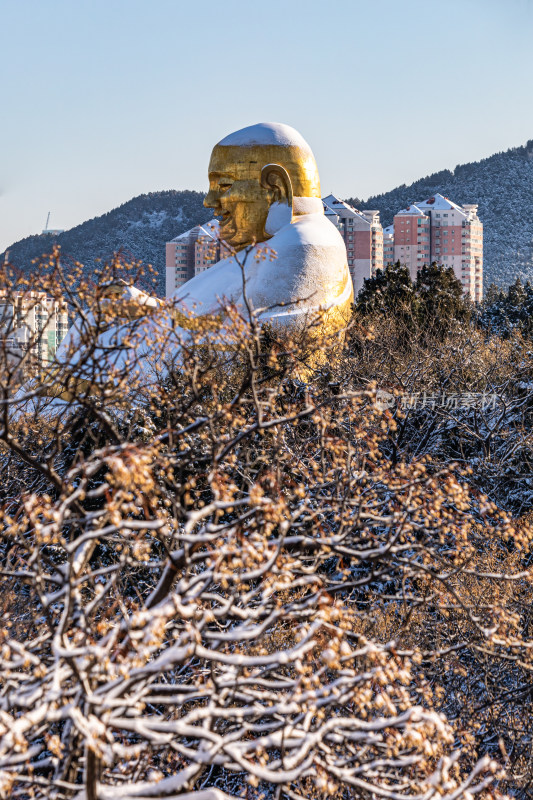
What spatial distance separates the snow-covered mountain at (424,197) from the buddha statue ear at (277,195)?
190ft

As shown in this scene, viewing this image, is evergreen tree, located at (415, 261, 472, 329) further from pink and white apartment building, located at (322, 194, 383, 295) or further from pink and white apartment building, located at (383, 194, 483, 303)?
pink and white apartment building, located at (383, 194, 483, 303)

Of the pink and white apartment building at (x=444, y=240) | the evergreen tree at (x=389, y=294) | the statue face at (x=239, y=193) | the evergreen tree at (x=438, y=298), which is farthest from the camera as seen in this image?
the pink and white apartment building at (x=444, y=240)

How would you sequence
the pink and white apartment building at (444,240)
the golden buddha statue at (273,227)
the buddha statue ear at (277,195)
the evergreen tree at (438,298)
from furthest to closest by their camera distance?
1. the pink and white apartment building at (444,240)
2. the evergreen tree at (438,298)
3. the buddha statue ear at (277,195)
4. the golden buddha statue at (273,227)

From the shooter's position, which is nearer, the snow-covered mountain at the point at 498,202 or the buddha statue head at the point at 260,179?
the buddha statue head at the point at 260,179

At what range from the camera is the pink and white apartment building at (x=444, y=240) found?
250 ft

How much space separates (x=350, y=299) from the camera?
21219 millimetres

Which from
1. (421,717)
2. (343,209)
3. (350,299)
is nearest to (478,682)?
(421,717)

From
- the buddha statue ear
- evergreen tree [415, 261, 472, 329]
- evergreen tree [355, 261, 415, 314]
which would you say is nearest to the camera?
the buddha statue ear

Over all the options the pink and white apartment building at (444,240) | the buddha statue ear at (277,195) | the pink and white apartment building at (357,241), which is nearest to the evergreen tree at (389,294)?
the buddha statue ear at (277,195)

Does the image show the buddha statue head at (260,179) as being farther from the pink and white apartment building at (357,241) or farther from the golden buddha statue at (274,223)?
the pink and white apartment building at (357,241)

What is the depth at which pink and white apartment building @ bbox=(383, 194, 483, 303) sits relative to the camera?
76.2m

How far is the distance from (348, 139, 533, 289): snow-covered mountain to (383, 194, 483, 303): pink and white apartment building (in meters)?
6.03

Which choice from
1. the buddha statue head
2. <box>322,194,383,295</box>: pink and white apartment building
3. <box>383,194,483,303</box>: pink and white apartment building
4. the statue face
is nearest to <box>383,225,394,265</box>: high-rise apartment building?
<box>383,194,483,303</box>: pink and white apartment building

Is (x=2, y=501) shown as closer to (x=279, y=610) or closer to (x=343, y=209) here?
(x=279, y=610)
